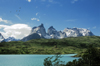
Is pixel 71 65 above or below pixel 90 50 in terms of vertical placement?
below

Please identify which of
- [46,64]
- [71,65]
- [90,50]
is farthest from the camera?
[90,50]

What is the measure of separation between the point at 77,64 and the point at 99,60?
1020cm

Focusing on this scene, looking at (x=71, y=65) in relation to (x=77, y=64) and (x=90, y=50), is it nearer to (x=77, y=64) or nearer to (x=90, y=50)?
(x=77, y=64)

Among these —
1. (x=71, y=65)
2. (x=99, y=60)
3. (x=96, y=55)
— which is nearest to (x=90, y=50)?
(x=96, y=55)

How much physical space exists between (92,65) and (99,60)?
6060 millimetres

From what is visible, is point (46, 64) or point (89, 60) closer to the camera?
point (46, 64)

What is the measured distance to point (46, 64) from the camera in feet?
127

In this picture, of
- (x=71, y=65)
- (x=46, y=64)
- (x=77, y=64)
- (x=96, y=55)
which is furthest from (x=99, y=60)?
(x=46, y=64)

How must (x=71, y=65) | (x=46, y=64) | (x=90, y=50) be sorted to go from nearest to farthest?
(x=46, y=64)
(x=71, y=65)
(x=90, y=50)

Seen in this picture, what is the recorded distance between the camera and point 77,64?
146 feet

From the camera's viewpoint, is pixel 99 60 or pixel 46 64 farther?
pixel 99 60

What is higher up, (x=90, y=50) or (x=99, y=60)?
(x=90, y=50)

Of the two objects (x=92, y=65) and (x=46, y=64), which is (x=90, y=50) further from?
(x=46, y=64)

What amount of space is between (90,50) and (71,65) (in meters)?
10.1
